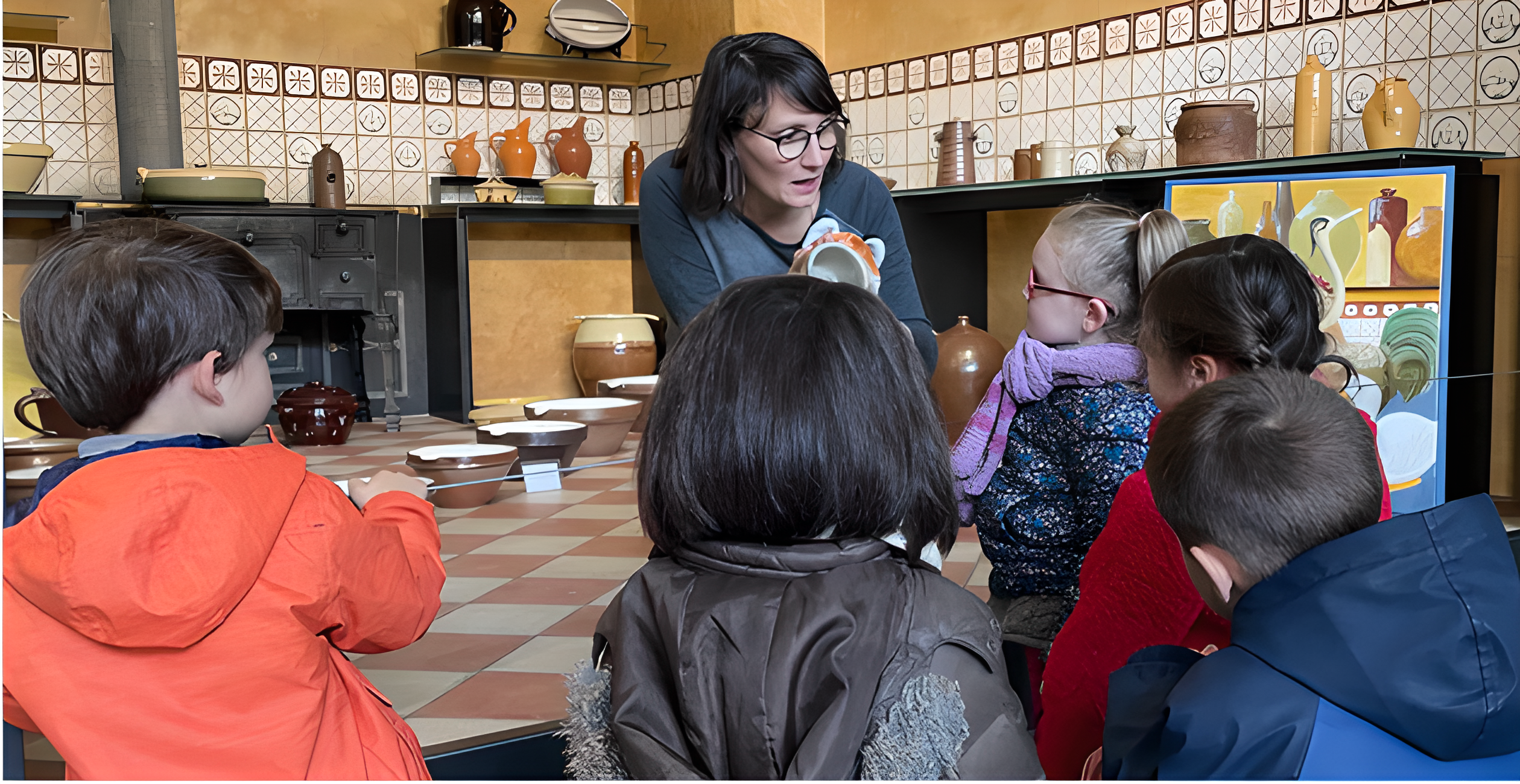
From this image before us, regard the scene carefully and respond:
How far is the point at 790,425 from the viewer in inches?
30.4

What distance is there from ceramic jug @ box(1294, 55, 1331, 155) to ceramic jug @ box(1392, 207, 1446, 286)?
53cm

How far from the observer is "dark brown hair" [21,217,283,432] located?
0.93 metres

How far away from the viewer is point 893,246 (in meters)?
1.58

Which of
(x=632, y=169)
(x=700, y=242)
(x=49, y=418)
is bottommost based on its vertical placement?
(x=49, y=418)

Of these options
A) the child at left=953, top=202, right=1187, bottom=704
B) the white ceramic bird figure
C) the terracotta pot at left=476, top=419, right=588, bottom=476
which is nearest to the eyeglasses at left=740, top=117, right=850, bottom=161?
the child at left=953, top=202, right=1187, bottom=704

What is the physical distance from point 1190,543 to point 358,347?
189 inches

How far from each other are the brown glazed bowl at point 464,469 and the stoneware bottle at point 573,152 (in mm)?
4251

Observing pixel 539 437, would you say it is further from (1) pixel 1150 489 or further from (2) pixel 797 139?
(1) pixel 1150 489

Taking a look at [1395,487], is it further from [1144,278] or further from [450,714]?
[450,714]

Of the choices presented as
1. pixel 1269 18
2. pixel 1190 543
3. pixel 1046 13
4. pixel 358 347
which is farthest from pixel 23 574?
pixel 358 347

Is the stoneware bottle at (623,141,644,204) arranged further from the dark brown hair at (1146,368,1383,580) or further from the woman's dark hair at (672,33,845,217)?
the dark brown hair at (1146,368,1383,580)

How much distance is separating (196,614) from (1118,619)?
0.78 metres

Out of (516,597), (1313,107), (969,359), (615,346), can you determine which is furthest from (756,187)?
(615,346)

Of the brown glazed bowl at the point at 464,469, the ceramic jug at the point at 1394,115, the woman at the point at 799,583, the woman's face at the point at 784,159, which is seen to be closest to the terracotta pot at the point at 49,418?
the brown glazed bowl at the point at 464,469
